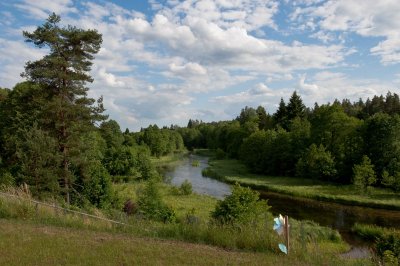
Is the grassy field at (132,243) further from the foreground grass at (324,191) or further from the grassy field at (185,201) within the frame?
the foreground grass at (324,191)

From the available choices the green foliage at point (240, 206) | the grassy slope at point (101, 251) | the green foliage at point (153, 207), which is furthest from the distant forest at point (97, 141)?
the grassy slope at point (101, 251)

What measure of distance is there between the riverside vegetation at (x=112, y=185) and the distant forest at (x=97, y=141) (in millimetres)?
91

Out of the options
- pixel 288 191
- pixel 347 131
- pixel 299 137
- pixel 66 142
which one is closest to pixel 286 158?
pixel 299 137

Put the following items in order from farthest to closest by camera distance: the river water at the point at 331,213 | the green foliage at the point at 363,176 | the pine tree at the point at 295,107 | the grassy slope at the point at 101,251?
the pine tree at the point at 295,107, the green foliage at the point at 363,176, the river water at the point at 331,213, the grassy slope at the point at 101,251

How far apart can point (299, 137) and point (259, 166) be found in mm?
9182

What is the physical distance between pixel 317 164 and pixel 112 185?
1224 inches

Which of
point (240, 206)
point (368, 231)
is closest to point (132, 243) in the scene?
point (240, 206)

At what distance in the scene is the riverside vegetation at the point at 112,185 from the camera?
933 centimetres

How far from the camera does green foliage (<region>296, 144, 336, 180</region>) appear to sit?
52.4 m

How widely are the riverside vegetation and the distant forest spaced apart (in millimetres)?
91

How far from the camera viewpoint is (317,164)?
53281 mm

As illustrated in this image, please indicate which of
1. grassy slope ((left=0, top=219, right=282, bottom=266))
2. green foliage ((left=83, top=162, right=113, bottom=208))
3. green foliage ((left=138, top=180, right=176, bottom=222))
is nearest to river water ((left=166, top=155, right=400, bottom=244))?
green foliage ((left=138, top=180, right=176, bottom=222))

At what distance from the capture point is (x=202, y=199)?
39906 millimetres

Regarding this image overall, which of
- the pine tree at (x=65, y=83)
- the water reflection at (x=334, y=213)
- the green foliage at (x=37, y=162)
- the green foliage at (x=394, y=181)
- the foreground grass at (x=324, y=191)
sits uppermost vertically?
the pine tree at (x=65, y=83)
